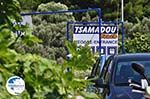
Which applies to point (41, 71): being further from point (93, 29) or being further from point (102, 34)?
point (93, 29)

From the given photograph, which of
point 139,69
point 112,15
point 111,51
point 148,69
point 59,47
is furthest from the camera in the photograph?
point 112,15

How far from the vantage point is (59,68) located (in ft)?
A: 9.53

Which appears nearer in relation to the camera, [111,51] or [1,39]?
[1,39]

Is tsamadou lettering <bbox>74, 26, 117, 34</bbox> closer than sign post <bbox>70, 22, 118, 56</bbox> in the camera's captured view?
No

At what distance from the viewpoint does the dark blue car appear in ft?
27.8

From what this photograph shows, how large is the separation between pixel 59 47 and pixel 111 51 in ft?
30.5

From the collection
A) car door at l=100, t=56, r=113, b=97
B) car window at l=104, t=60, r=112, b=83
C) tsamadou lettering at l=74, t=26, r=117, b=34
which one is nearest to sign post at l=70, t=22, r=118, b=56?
tsamadou lettering at l=74, t=26, r=117, b=34

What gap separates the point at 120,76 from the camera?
9078mm

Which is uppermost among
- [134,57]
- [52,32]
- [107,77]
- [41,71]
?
[41,71]

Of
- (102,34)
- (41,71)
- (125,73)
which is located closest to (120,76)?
(125,73)

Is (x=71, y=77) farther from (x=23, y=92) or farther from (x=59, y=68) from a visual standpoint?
(x=23, y=92)

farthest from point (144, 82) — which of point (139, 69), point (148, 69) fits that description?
point (148, 69)

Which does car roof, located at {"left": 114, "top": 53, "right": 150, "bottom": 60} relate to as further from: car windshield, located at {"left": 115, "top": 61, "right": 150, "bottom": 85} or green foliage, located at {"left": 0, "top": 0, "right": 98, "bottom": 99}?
green foliage, located at {"left": 0, "top": 0, "right": 98, "bottom": 99}

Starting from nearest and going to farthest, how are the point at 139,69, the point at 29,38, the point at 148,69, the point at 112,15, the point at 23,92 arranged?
the point at 23,92, the point at 29,38, the point at 139,69, the point at 148,69, the point at 112,15
